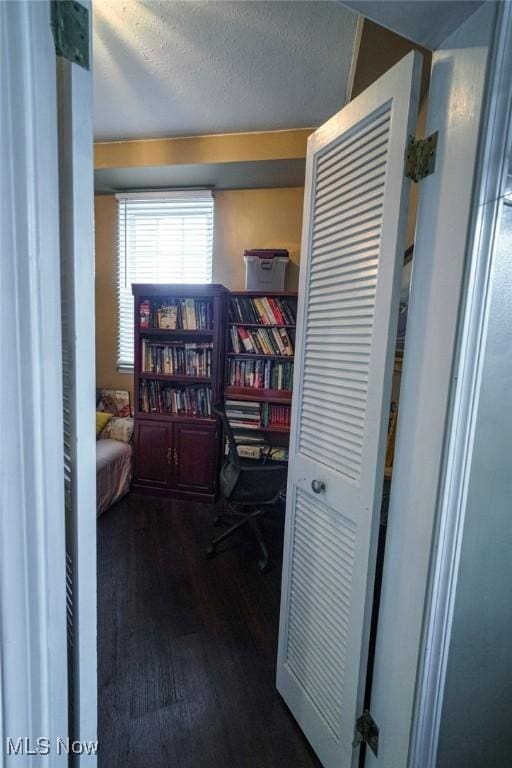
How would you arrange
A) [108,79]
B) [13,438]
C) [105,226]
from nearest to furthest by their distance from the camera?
[13,438] → [108,79] → [105,226]

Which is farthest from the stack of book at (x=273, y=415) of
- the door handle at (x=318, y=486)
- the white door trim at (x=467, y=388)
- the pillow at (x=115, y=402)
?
the white door trim at (x=467, y=388)

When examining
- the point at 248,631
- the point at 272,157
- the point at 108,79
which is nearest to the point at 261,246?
the point at 272,157

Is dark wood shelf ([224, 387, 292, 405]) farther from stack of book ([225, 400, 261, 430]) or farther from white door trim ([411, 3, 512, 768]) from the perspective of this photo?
white door trim ([411, 3, 512, 768])

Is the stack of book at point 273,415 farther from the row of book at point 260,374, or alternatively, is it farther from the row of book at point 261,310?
the row of book at point 261,310

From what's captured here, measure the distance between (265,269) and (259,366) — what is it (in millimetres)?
790

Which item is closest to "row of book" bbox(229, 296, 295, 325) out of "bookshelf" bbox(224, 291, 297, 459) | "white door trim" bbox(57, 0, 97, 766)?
"bookshelf" bbox(224, 291, 297, 459)

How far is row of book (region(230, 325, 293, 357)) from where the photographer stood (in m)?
2.85

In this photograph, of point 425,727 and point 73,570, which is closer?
point 73,570

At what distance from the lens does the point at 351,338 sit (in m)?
1.02

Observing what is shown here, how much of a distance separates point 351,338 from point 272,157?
2088mm

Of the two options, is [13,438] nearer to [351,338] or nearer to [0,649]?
[0,649]

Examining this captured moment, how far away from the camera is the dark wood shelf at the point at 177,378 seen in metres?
2.93

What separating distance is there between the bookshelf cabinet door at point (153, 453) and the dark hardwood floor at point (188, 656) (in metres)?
0.54

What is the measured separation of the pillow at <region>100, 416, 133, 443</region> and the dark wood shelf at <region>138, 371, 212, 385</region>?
0.48 meters
